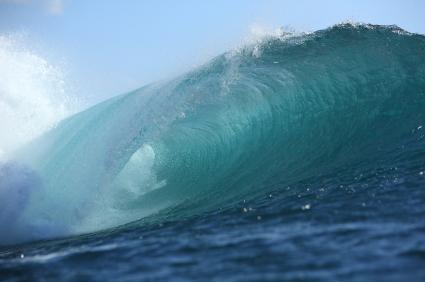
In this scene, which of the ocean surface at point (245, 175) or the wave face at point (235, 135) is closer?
the ocean surface at point (245, 175)

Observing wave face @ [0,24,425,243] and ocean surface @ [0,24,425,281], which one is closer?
ocean surface @ [0,24,425,281]

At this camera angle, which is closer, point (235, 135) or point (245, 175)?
point (245, 175)

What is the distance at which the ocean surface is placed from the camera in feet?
14.8

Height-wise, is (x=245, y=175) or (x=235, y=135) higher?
(x=235, y=135)

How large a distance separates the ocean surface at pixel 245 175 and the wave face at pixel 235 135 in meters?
0.05

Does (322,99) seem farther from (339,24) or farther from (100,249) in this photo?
(100,249)

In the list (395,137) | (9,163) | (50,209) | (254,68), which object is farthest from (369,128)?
(9,163)

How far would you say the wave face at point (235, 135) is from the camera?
957cm

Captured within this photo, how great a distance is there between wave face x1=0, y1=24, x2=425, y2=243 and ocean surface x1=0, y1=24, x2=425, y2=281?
0.17 ft

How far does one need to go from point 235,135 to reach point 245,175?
2.84 metres

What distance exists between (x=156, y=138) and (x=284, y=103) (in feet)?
12.3

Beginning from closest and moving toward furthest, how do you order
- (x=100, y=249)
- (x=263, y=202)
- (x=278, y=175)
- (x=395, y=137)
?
(x=100, y=249) → (x=263, y=202) → (x=278, y=175) → (x=395, y=137)

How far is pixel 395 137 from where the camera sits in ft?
34.0

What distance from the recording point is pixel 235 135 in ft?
42.9
